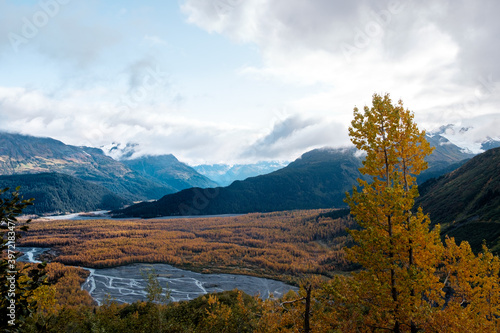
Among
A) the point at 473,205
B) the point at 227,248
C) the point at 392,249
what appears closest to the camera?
the point at 392,249

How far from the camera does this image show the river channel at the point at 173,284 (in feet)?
241

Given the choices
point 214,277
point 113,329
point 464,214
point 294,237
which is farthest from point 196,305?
point 294,237

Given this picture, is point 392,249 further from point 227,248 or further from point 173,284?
point 227,248

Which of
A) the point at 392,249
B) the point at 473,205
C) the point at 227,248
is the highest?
the point at 392,249

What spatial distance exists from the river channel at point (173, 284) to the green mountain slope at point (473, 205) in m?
53.8

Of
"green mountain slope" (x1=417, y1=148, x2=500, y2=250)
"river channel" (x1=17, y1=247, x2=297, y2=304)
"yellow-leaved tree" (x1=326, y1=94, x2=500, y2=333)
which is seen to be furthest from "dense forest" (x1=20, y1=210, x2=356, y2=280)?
"yellow-leaved tree" (x1=326, y1=94, x2=500, y2=333)

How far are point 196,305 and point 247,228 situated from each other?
501ft

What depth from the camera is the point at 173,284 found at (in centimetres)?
8375

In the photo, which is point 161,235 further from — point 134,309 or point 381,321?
point 381,321

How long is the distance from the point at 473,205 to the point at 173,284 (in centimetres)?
10912

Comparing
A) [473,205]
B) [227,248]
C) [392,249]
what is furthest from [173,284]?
[473,205]

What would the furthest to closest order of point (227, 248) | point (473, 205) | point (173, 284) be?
point (227, 248)
point (473, 205)
point (173, 284)

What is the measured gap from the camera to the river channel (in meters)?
73.4

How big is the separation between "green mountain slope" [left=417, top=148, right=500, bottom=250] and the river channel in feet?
177
